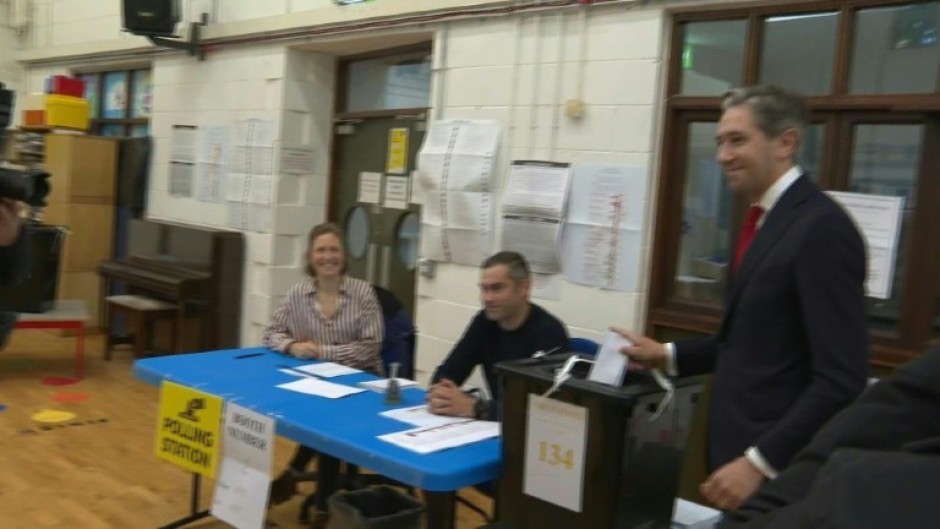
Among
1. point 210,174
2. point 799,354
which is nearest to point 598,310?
point 799,354

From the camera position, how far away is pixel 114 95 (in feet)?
23.7

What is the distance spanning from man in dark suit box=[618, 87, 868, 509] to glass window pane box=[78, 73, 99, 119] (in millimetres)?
6787

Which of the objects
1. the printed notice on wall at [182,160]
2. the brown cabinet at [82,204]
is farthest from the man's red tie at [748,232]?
the brown cabinet at [82,204]

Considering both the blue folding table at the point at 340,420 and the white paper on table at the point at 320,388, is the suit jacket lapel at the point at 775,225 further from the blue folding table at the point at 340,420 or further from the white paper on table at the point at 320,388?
Result: the white paper on table at the point at 320,388

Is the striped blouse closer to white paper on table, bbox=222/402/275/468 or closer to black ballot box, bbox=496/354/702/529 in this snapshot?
white paper on table, bbox=222/402/275/468

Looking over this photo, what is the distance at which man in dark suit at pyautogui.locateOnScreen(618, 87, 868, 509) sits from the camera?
167cm

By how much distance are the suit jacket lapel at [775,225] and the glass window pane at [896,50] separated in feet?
4.74

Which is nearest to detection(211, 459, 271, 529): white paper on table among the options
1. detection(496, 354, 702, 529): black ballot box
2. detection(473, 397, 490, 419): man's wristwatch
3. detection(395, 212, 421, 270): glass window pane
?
detection(473, 397, 490, 419): man's wristwatch

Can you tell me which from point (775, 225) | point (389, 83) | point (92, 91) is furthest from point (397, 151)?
point (92, 91)

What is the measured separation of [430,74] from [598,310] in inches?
71.4

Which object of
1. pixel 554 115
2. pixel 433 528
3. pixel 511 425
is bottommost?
pixel 433 528

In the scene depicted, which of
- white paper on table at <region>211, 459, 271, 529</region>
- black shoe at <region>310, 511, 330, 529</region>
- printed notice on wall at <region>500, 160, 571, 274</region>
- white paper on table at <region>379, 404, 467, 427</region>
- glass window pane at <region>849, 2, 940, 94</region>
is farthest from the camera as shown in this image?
printed notice on wall at <region>500, 160, 571, 274</region>

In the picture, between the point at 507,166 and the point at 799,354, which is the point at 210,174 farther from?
the point at 799,354

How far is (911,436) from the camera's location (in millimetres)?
760
